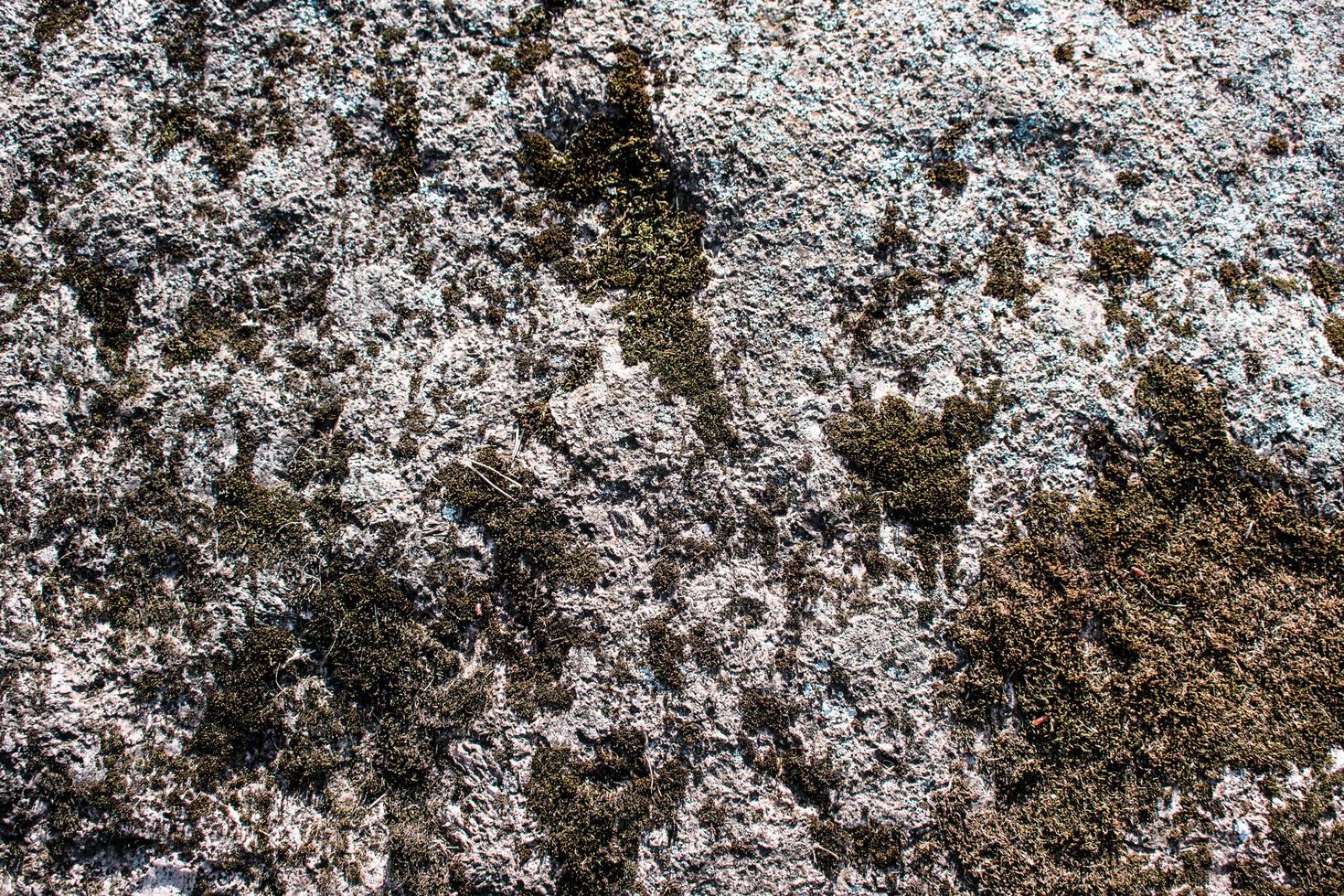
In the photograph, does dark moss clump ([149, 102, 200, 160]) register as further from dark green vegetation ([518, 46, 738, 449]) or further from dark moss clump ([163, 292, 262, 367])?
dark green vegetation ([518, 46, 738, 449])

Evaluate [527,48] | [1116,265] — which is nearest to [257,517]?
[527,48]

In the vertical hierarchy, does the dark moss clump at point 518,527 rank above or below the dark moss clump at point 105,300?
below

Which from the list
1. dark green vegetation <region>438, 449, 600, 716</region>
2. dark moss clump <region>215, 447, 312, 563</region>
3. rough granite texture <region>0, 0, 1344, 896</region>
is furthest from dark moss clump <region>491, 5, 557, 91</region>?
dark moss clump <region>215, 447, 312, 563</region>

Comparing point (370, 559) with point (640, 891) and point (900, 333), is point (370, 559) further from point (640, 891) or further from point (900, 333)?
point (900, 333)

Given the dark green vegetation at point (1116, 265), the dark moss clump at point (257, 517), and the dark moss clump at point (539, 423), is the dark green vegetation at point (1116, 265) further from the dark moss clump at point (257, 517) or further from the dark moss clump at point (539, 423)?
the dark moss clump at point (257, 517)

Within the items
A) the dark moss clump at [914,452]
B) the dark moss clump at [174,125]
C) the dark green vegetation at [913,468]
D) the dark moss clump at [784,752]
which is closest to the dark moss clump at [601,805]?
the dark moss clump at [784,752]

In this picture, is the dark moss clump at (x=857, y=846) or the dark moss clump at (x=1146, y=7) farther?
the dark moss clump at (x=1146, y=7)

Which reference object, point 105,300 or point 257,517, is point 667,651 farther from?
point 105,300
